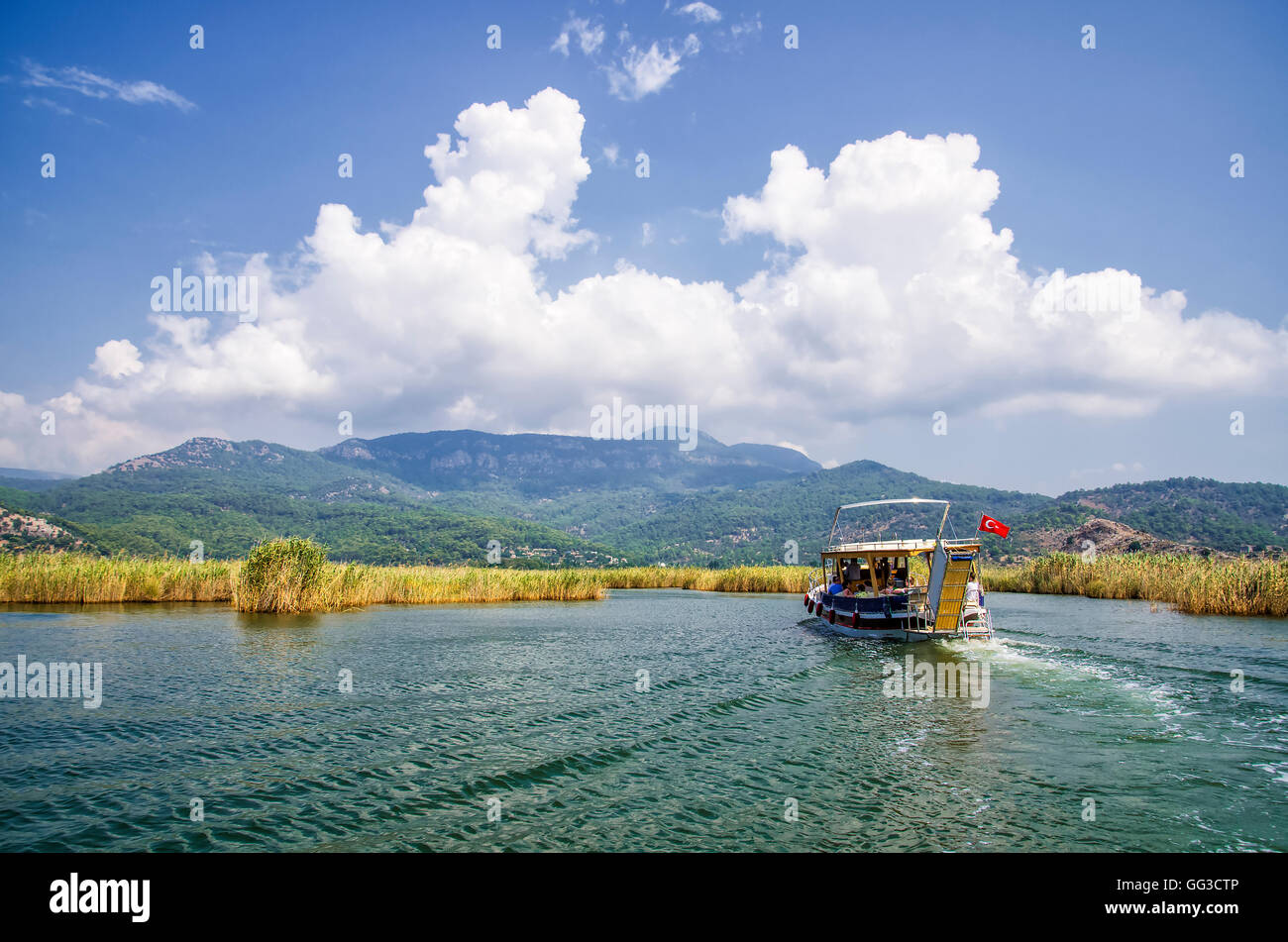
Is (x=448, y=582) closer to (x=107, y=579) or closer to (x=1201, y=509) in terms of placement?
(x=107, y=579)

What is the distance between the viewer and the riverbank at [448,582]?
1348 inches

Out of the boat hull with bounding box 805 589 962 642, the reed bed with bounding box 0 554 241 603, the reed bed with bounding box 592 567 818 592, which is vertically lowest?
the reed bed with bounding box 592 567 818 592

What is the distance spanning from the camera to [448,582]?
48125 millimetres

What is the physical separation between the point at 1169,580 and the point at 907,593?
1030 inches

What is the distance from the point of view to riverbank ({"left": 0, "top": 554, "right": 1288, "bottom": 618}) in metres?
34.2

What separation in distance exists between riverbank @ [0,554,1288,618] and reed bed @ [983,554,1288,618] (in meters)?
0.05

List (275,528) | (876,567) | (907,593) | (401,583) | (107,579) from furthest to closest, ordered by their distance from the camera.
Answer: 1. (275,528)
2. (401,583)
3. (107,579)
4. (876,567)
5. (907,593)

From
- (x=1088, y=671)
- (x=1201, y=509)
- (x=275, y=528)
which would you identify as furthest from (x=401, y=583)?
(x=1201, y=509)

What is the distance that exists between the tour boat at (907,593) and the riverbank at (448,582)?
1411 cm

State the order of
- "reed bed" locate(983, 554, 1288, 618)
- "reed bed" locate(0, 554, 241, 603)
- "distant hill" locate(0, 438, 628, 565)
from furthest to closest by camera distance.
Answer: "distant hill" locate(0, 438, 628, 565)
"reed bed" locate(0, 554, 241, 603)
"reed bed" locate(983, 554, 1288, 618)

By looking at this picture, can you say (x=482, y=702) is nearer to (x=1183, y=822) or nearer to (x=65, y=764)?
(x=65, y=764)

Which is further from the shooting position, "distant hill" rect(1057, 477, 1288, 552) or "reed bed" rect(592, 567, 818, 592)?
"distant hill" rect(1057, 477, 1288, 552)

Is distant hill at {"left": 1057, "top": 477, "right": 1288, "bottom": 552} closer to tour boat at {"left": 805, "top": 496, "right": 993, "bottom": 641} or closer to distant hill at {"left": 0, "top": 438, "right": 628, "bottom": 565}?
tour boat at {"left": 805, "top": 496, "right": 993, "bottom": 641}

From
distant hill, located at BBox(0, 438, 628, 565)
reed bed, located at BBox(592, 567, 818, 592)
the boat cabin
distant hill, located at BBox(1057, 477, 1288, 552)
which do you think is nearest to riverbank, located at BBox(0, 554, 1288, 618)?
reed bed, located at BBox(592, 567, 818, 592)
